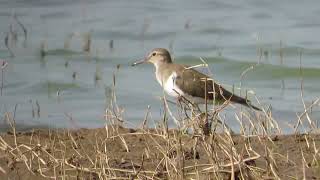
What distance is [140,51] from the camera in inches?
606

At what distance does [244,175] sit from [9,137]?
110 inches

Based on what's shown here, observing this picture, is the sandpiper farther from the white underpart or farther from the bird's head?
the bird's head

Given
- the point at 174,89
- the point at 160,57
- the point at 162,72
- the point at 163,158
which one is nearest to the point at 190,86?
the point at 174,89

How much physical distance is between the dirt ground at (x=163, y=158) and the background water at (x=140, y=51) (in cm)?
303

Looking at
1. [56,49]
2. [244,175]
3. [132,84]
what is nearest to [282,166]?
[244,175]

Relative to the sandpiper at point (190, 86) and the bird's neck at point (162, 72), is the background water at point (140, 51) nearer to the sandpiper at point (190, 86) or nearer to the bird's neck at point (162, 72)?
the bird's neck at point (162, 72)

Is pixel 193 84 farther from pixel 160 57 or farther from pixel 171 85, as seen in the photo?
pixel 160 57

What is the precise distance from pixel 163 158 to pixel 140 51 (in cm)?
832

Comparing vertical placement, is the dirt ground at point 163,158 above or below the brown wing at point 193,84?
below

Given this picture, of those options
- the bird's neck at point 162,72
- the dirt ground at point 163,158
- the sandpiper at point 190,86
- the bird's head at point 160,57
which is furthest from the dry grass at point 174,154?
the bird's head at point 160,57

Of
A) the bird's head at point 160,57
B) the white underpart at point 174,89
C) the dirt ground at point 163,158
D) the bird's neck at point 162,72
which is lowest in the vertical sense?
the dirt ground at point 163,158

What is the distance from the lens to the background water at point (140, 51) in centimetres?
1253

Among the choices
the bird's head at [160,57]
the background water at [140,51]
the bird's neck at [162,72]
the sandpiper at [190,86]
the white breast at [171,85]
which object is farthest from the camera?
the background water at [140,51]

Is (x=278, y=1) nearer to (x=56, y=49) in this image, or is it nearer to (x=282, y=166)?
(x=56, y=49)
